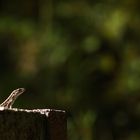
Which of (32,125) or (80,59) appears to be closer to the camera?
(32,125)

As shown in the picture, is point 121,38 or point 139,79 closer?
point 139,79

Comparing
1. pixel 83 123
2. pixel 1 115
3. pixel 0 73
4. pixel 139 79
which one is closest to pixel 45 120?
pixel 1 115

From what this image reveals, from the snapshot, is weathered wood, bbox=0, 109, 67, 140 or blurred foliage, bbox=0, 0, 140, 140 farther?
blurred foliage, bbox=0, 0, 140, 140

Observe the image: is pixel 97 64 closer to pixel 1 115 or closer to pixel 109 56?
pixel 109 56
